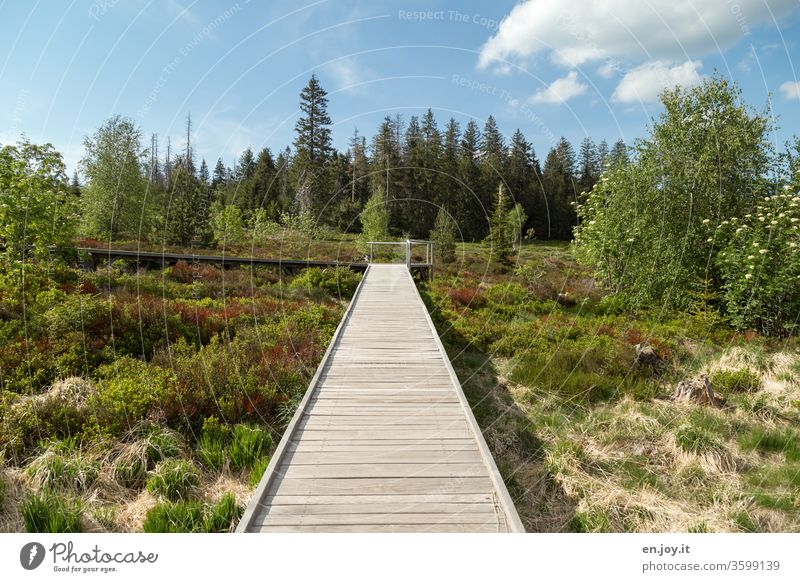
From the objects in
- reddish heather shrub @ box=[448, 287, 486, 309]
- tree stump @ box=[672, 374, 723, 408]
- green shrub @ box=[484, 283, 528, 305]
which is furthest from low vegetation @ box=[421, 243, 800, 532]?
green shrub @ box=[484, 283, 528, 305]

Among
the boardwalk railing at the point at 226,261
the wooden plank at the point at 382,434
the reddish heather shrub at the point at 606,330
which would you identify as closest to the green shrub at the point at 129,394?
the wooden plank at the point at 382,434

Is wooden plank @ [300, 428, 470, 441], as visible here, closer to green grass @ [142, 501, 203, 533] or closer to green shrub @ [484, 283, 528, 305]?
green grass @ [142, 501, 203, 533]

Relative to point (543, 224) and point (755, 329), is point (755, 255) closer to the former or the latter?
point (755, 329)

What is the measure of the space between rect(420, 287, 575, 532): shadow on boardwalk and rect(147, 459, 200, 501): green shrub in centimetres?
397

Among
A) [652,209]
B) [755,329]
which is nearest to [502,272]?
[652,209]

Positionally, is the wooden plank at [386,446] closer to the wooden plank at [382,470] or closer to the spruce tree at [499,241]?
the wooden plank at [382,470]

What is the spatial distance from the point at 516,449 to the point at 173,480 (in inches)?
183

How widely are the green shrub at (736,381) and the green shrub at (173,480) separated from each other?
9.47 meters

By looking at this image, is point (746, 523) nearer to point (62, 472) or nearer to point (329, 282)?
point (62, 472)

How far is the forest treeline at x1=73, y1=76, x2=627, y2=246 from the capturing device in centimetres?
3089

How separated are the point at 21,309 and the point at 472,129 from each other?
185 ft

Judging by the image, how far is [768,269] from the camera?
1208 cm

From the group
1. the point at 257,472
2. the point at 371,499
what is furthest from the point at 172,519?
the point at 371,499

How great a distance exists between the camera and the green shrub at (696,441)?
20.0ft
